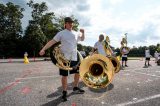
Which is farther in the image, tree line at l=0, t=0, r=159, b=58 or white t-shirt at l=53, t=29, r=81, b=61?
tree line at l=0, t=0, r=159, b=58

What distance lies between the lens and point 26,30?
74.0 m

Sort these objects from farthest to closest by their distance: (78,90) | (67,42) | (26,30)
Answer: (26,30) < (78,90) < (67,42)

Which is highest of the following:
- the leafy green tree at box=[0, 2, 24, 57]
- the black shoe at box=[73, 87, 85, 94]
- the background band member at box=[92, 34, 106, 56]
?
the leafy green tree at box=[0, 2, 24, 57]

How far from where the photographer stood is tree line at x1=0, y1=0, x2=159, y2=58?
70500mm

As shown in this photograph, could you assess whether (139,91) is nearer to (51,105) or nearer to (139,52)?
(51,105)

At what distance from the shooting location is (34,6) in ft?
259

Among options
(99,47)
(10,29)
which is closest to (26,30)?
(10,29)

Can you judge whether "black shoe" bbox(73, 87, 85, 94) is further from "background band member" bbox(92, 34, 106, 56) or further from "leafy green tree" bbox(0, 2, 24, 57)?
"leafy green tree" bbox(0, 2, 24, 57)

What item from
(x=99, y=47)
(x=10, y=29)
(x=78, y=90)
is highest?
(x=10, y=29)

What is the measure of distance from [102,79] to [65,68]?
1010 mm

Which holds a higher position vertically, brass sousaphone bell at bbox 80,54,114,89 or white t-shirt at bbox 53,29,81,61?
white t-shirt at bbox 53,29,81,61

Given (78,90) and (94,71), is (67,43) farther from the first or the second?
(78,90)

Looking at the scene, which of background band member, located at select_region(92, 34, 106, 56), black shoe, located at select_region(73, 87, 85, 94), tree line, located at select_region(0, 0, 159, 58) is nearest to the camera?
black shoe, located at select_region(73, 87, 85, 94)

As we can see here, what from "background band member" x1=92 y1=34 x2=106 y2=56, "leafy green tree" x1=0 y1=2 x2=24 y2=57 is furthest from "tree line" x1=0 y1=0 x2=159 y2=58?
"background band member" x1=92 y1=34 x2=106 y2=56
